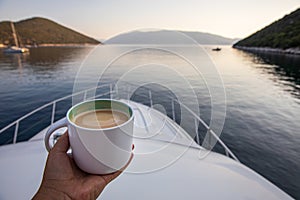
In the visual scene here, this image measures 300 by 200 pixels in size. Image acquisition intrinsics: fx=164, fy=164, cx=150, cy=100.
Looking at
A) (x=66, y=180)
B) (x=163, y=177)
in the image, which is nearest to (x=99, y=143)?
(x=66, y=180)

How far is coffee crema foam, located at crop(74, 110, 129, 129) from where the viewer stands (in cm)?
45

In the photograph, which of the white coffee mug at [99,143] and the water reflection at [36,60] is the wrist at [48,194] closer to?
the white coffee mug at [99,143]

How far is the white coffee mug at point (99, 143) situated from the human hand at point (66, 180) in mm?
33

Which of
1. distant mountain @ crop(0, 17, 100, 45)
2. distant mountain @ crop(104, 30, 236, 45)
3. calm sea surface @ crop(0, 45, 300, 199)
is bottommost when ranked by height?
calm sea surface @ crop(0, 45, 300, 199)

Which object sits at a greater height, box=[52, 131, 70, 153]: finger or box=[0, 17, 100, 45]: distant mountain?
box=[0, 17, 100, 45]: distant mountain

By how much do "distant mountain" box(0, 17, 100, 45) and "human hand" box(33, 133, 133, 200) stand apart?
61727mm

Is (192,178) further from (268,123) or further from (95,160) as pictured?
(268,123)

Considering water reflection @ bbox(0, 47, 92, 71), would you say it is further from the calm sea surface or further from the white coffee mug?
the white coffee mug

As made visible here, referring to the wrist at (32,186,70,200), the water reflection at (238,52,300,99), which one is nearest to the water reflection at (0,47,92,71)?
the wrist at (32,186,70,200)

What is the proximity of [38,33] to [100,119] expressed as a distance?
233 feet

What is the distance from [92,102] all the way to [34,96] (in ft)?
30.7

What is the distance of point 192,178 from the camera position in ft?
3.05

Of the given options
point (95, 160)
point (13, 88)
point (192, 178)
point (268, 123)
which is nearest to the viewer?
point (95, 160)

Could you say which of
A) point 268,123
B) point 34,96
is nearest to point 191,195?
point 268,123
